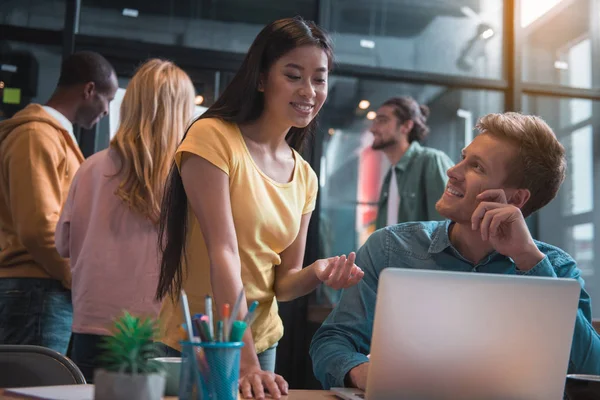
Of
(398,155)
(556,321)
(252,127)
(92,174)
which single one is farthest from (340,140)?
(556,321)

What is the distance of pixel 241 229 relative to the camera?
178cm

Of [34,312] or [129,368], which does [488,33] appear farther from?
[129,368]

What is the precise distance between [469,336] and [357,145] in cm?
364

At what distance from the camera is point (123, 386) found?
35.0 inches

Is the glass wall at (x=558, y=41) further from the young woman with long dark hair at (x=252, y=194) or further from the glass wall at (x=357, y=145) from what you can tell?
the young woman with long dark hair at (x=252, y=194)

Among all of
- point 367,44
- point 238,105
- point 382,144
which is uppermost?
point 367,44

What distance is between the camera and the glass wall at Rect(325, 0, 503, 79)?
474 cm

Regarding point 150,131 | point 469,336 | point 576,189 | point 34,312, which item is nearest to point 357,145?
point 576,189

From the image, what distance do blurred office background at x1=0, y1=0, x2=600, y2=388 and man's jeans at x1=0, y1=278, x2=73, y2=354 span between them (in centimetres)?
171

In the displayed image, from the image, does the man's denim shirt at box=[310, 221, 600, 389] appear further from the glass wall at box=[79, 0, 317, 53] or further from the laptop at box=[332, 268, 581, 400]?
the glass wall at box=[79, 0, 317, 53]

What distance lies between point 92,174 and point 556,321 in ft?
5.46

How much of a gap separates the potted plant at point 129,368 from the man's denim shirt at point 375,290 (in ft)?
2.08

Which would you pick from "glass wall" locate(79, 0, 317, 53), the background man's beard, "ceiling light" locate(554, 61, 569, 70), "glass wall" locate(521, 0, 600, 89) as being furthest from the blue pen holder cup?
"ceiling light" locate(554, 61, 569, 70)

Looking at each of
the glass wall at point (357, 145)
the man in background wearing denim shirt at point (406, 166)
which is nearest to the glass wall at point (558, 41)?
the glass wall at point (357, 145)
